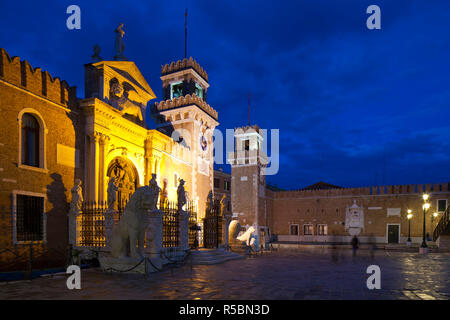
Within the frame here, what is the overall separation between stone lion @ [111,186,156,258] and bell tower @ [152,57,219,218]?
12.5 meters

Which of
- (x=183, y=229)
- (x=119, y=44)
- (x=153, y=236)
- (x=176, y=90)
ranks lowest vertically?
(x=183, y=229)

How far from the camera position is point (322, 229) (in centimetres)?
3681

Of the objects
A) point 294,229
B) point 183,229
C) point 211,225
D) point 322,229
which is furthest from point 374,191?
point 183,229

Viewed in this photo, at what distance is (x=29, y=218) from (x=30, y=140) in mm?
2983

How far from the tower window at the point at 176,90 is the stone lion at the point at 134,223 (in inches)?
687

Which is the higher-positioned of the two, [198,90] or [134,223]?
[198,90]

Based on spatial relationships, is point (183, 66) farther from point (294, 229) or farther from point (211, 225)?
point (294, 229)

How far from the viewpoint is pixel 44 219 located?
480 inches

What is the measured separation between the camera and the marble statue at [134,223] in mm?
10203

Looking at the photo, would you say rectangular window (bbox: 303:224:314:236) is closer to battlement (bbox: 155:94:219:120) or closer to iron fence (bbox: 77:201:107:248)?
battlement (bbox: 155:94:219:120)

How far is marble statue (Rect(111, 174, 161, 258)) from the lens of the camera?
10203mm

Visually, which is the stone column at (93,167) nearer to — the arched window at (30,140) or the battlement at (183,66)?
the arched window at (30,140)

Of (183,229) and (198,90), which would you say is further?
(198,90)

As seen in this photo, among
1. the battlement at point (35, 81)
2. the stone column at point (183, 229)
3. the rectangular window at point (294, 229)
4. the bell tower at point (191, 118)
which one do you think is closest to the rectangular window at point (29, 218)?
the battlement at point (35, 81)
